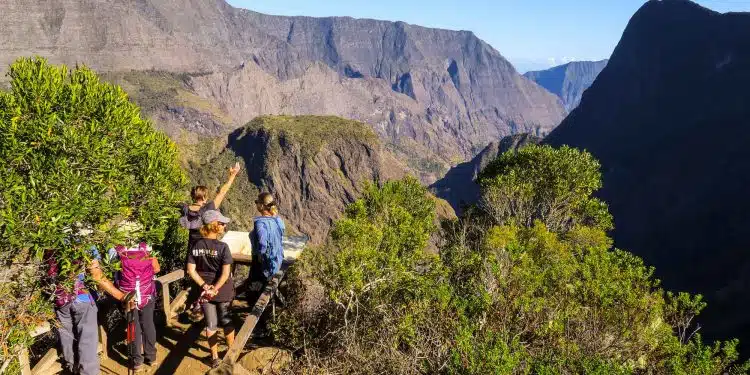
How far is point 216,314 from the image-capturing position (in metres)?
7.50

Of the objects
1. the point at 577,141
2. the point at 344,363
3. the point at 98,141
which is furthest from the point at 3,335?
the point at 577,141

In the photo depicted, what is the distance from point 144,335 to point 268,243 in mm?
2477

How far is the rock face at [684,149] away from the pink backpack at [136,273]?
60.5 metres

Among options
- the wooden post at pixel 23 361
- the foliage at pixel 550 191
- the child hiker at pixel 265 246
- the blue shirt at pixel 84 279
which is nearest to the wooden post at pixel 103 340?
the blue shirt at pixel 84 279

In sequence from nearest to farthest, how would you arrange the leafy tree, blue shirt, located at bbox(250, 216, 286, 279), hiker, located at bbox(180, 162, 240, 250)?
the leafy tree < blue shirt, located at bbox(250, 216, 286, 279) < hiker, located at bbox(180, 162, 240, 250)

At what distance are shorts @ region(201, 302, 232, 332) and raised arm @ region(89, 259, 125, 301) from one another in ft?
4.08

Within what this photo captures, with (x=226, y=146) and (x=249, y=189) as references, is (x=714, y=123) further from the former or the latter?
(x=226, y=146)

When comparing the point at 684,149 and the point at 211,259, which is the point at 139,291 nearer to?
the point at 211,259

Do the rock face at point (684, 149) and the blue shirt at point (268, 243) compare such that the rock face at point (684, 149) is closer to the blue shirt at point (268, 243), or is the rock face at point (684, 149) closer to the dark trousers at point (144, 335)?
the blue shirt at point (268, 243)

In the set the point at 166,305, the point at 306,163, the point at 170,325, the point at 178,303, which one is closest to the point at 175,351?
the point at 170,325

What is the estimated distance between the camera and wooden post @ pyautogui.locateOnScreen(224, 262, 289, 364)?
19.3ft

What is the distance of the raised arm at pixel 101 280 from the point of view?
6.46 meters

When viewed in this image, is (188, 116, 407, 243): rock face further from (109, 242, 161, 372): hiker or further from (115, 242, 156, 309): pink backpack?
(115, 242, 156, 309): pink backpack

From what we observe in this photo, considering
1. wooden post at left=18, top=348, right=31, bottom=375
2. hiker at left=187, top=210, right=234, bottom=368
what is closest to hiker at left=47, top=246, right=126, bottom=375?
wooden post at left=18, top=348, right=31, bottom=375
